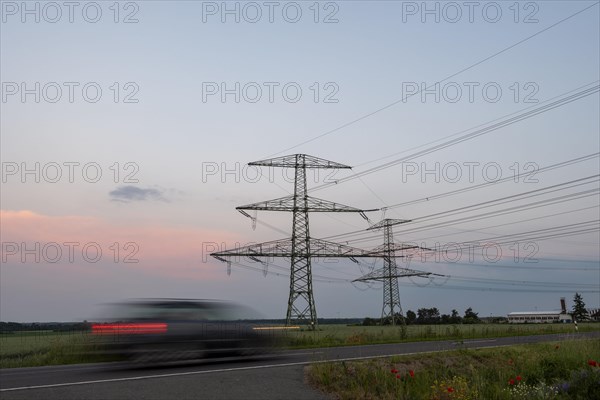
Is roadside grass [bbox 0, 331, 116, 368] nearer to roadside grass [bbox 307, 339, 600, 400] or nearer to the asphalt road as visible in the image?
the asphalt road

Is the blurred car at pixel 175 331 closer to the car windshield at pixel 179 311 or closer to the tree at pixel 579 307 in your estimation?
the car windshield at pixel 179 311

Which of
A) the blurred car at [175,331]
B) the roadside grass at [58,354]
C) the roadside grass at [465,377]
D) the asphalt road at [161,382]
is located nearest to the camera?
the asphalt road at [161,382]

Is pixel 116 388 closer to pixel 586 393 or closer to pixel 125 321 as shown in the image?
pixel 125 321

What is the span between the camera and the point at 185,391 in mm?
10711

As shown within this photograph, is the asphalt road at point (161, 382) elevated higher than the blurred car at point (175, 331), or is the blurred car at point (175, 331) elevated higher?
the blurred car at point (175, 331)

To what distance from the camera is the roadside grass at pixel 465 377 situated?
35.5 feet

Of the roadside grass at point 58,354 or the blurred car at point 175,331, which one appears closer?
the blurred car at point 175,331

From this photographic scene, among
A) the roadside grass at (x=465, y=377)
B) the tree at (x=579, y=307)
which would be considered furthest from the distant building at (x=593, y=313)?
the roadside grass at (x=465, y=377)

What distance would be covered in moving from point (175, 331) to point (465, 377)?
6.96m

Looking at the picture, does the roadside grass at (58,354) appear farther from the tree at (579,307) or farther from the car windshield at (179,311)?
the tree at (579,307)

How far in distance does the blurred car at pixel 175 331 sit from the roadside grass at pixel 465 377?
294 cm

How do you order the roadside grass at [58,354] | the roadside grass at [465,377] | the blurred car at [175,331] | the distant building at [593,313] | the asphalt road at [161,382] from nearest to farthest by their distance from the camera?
1. the asphalt road at [161,382]
2. the roadside grass at [465,377]
3. the blurred car at [175,331]
4. the roadside grass at [58,354]
5. the distant building at [593,313]

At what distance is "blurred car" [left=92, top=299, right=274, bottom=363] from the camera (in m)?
14.0

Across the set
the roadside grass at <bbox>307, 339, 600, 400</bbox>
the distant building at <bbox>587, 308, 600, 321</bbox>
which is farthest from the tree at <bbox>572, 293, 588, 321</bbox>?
the roadside grass at <bbox>307, 339, 600, 400</bbox>
